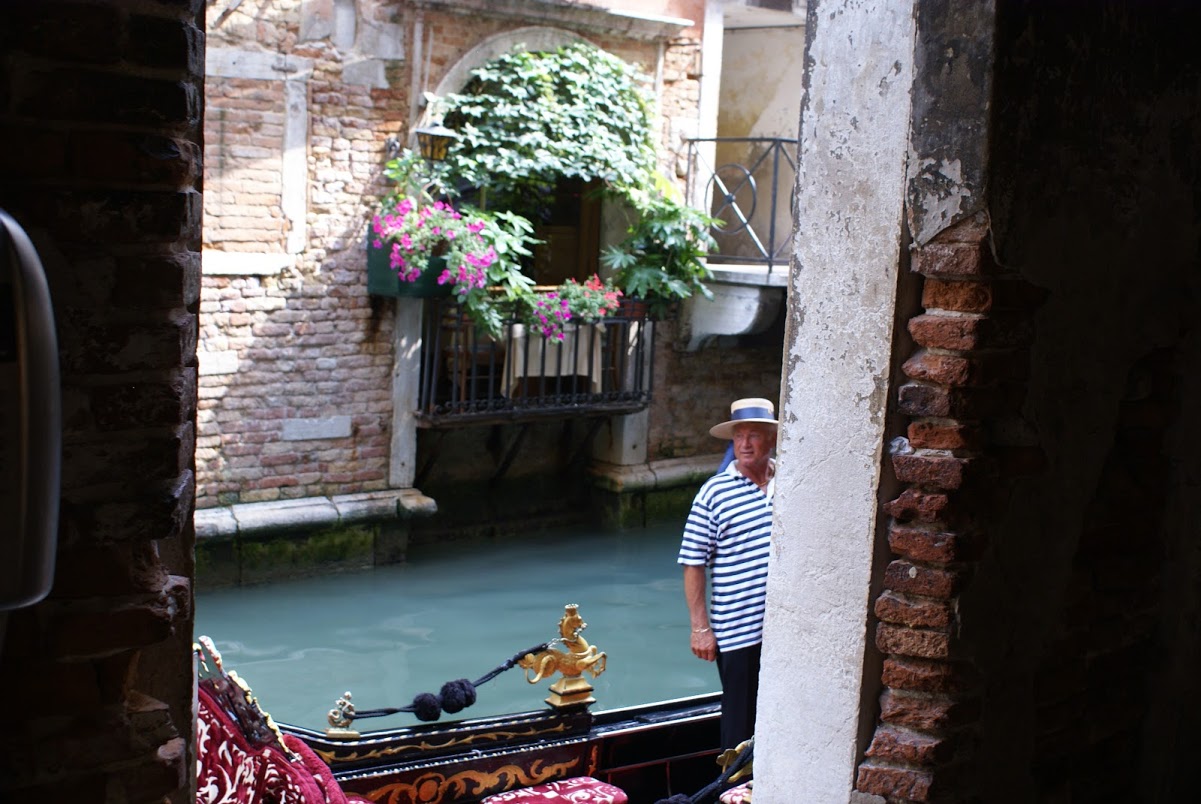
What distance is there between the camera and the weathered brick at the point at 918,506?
7.41 feet

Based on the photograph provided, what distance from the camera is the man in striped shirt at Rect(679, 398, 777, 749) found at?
3750mm

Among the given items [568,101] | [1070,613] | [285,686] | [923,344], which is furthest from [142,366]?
[568,101]

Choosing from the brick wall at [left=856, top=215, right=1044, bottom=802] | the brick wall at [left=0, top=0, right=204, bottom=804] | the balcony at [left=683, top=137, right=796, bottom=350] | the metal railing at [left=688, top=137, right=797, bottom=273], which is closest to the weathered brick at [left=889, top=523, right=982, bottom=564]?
the brick wall at [left=856, top=215, right=1044, bottom=802]

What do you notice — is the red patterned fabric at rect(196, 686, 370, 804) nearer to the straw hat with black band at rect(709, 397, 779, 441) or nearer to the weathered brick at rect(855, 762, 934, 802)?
the weathered brick at rect(855, 762, 934, 802)

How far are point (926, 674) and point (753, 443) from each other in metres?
1.61

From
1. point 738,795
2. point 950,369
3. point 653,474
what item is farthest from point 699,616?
point 653,474

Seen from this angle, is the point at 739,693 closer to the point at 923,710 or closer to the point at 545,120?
the point at 923,710

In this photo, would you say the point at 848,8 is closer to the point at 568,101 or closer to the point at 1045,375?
the point at 1045,375

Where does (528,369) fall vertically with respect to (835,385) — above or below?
below

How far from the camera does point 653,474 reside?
389 inches

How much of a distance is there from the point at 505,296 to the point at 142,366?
685 cm

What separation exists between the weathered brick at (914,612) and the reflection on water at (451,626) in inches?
166

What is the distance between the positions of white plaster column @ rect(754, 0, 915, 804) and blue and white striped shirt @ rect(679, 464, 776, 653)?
51.9 inches

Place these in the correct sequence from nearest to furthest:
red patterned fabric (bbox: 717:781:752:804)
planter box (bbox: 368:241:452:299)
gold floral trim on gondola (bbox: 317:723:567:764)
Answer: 1. red patterned fabric (bbox: 717:781:752:804)
2. gold floral trim on gondola (bbox: 317:723:567:764)
3. planter box (bbox: 368:241:452:299)
